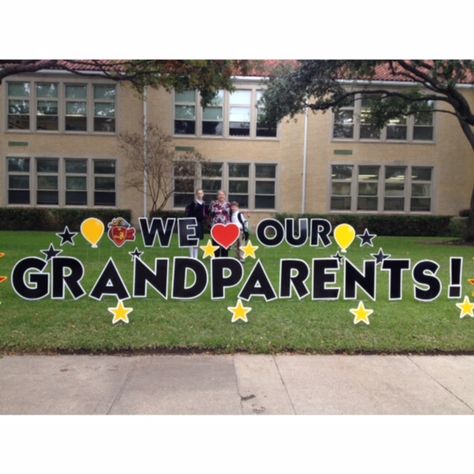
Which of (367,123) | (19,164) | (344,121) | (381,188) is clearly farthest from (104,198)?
(367,123)

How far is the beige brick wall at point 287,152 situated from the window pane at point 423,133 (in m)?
0.27

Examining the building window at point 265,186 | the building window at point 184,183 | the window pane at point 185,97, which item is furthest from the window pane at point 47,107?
the building window at point 265,186

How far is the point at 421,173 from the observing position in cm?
916

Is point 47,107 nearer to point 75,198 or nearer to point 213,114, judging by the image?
point 75,198

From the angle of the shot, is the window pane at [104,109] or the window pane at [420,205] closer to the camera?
the window pane at [420,205]

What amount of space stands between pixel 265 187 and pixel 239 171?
2.11 feet

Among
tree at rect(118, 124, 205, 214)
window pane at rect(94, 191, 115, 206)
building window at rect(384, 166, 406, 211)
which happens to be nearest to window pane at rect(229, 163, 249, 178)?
tree at rect(118, 124, 205, 214)

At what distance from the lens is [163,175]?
10.5 m

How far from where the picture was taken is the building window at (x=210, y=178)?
355 inches

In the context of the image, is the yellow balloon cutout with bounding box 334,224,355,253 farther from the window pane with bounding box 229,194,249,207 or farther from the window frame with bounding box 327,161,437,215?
the window pane with bounding box 229,194,249,207

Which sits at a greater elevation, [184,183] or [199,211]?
[184,183]

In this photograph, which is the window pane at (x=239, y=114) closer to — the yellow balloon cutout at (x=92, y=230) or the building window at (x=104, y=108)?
the building window at (x=104, y=108)

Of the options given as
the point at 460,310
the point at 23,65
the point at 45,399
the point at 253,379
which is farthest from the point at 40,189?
the point at 460,310

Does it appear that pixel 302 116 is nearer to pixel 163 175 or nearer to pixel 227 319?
pixel 163 175
